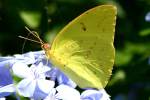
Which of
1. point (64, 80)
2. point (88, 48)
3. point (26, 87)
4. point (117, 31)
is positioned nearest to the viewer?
point (26, 87)

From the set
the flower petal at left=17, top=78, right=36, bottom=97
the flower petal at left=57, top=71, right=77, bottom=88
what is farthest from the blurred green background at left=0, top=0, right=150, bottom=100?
the flower petal at left=17, top=78, right=36, bottom=97

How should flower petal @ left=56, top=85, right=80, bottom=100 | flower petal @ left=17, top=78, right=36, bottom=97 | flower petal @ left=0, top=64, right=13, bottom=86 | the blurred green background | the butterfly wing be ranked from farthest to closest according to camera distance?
1. the blurred green background
2. the butterfly wing
3. flower petal @ left=0, top=64, right=13, bottom=86
4. flower petal @ left=56, top=85, right=80, bottom=100
5. flower petal @ left=17, top=78, right=36, bottom=97

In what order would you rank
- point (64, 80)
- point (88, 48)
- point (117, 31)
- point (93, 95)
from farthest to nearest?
point (117, 31) < point (88, 48) < point (64, 80) < point (93, 95)

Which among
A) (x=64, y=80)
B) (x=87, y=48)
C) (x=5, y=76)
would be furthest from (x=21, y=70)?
(x=87, y=48)

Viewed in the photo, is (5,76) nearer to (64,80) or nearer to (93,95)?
(64,80)

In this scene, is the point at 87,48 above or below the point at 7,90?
above

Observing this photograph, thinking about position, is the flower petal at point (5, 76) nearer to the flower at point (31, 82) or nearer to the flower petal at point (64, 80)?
the flower at point (31, 82)

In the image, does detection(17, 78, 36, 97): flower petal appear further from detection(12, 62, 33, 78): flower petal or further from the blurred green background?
the blurred green background
